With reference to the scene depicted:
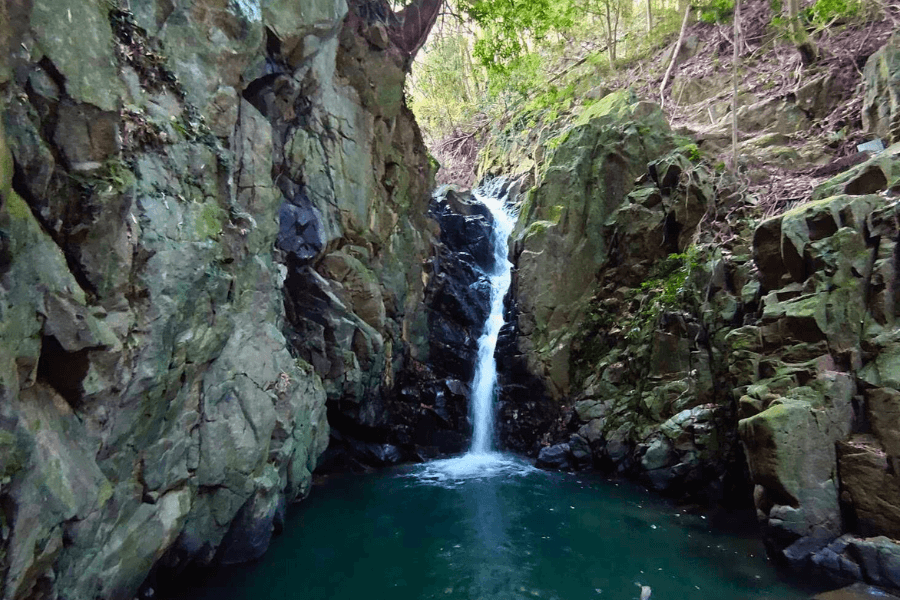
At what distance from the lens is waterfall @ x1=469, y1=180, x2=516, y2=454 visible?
52.6 ft

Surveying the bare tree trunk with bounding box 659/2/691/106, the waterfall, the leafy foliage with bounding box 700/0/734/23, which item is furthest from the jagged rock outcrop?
the leafy foliage with bounding box 700/0/734/23

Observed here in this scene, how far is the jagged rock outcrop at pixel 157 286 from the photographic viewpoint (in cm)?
414

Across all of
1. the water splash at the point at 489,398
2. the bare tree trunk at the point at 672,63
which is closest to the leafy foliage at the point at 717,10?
the bare tree trunk at the point at 672,63

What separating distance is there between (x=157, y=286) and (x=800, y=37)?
60.7 feet

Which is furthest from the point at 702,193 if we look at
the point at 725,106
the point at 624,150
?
the point at 725,106

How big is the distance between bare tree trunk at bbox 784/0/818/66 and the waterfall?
433 inches

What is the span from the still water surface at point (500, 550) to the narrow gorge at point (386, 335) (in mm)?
89

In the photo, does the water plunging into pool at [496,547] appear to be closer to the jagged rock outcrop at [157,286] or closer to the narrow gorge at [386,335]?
the narrow gorge at [386,335]

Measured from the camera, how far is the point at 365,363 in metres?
13.6

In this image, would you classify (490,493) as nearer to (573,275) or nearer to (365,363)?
(365,363)

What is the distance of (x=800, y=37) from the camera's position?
14.8 metres

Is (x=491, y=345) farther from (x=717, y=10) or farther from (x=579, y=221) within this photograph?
(x=717, y=10)

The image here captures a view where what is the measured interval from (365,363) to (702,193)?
1048 cm

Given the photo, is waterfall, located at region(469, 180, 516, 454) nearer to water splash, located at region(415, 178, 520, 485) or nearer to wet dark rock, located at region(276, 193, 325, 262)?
water splash, located at region(415, 178, 520, 485)
